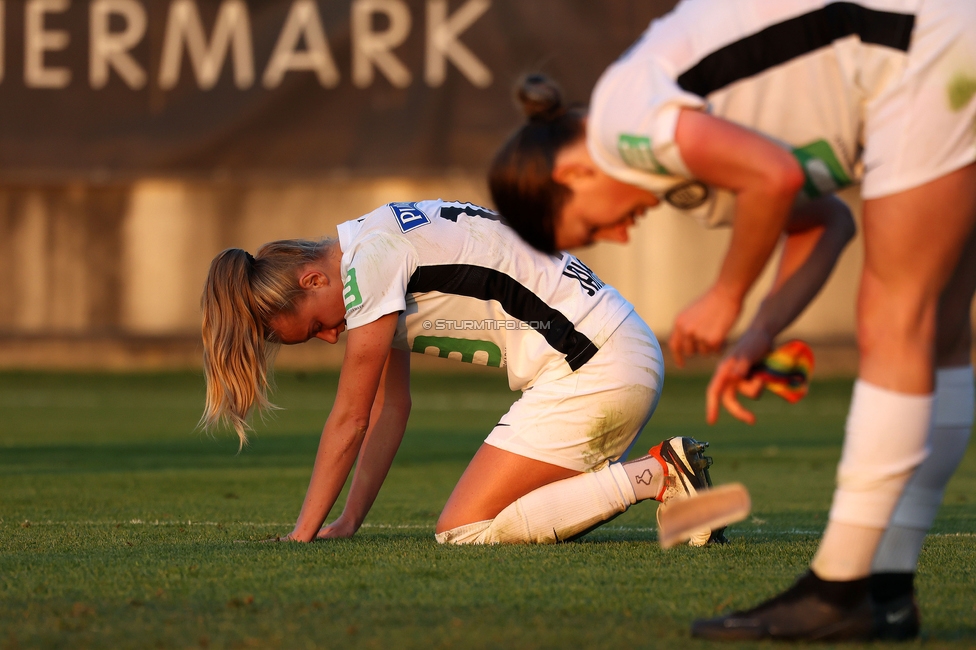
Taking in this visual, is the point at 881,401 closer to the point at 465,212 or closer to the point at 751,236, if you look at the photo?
the point at 751,236

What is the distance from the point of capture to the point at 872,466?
247 cm

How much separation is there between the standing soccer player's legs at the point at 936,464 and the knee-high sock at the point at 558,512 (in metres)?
1.46

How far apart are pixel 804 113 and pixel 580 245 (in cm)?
53

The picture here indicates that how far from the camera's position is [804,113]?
238 centimetres

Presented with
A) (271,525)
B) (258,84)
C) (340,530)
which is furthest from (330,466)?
(258,84)

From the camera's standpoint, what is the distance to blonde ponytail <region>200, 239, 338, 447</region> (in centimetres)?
402

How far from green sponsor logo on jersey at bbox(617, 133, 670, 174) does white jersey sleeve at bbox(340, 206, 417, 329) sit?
1.63m

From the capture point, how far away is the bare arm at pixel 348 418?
3857mm

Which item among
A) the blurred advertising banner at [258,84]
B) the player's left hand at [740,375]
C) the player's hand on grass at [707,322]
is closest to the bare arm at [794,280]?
the player's left hand at [740,375]

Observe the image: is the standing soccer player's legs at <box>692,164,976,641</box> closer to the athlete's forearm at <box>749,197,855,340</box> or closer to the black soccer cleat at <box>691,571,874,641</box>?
the black soccer cleat at <box>691,571,874,641</box>

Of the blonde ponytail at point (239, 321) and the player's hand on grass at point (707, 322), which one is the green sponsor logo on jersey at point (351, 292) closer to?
the blonde ponytail at point (239, 321)

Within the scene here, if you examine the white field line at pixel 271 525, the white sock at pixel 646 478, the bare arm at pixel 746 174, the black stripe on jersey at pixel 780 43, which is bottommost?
the white field line at pixel 271 525

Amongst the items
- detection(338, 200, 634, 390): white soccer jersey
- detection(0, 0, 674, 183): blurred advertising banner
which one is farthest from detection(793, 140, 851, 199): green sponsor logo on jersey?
detection(0, 0, 674, 183): blurred advertising banner

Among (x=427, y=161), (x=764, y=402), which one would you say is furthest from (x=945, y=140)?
(x=427, y=161)
